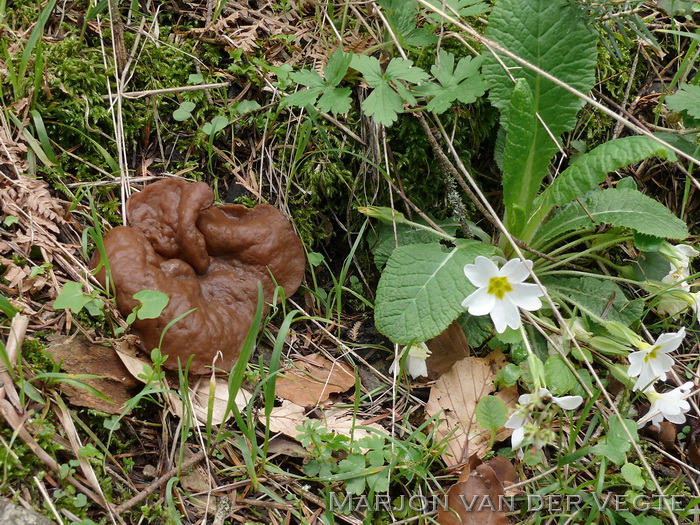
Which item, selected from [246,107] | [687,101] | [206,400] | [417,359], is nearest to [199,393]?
[206,400]

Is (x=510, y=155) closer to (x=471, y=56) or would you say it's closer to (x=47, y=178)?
(x=471, y=56)

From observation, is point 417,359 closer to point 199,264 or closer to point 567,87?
point 199,264

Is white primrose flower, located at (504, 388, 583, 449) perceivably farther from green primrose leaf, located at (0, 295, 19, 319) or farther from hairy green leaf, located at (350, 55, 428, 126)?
green primrose leaf, located at (0, 295, 19, 319)

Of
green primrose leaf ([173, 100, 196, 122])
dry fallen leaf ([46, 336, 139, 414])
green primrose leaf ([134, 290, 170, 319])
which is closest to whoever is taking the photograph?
dry fallen leaf ([46, 336, 139, 414])

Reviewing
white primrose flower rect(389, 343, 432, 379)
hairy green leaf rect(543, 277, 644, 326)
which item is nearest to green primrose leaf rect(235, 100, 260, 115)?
white primrose flower rect(389, 343, 432, 379)

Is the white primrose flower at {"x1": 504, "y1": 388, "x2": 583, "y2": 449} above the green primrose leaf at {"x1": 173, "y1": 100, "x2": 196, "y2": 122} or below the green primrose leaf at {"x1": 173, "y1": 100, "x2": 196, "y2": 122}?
below

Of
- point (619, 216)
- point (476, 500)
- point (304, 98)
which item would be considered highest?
point (304, 98)
